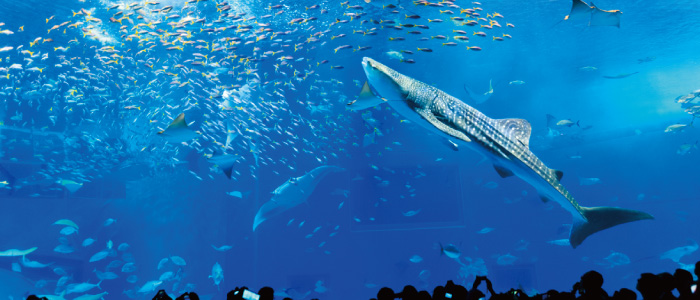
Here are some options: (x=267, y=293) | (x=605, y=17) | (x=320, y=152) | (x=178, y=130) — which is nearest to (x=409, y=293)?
(x=267, y=293)

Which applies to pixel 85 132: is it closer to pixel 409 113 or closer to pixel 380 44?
pixel 380 44

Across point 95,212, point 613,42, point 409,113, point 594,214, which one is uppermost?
point 95,212

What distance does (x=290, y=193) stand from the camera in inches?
565

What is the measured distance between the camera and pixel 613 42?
14102mm

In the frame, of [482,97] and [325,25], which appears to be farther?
[482,97]

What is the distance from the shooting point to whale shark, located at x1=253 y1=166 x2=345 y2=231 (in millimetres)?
14047

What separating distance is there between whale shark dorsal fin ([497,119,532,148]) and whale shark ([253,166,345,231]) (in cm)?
1077

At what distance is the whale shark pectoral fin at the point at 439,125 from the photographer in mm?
2943

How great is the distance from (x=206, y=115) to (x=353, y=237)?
838cm

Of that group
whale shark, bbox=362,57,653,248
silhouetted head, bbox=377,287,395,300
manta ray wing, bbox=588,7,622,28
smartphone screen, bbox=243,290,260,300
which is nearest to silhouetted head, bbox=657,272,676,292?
silhouetted head, bbox=377,287,395,300

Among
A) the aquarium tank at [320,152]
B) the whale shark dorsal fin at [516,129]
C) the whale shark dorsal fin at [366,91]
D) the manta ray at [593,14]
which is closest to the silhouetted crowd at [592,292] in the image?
the whale shark dorsal fin at [516,129]

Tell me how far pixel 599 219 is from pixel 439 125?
1.49 metres

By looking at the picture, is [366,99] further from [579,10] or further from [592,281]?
[579,10]

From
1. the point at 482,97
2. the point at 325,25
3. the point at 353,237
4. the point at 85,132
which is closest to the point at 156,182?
the point at 85,132
